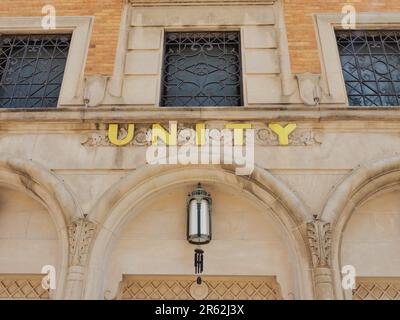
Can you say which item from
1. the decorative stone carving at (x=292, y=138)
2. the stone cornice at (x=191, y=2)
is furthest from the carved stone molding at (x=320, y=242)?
the stone cornice at (x=191, y=2)

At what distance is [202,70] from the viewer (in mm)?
7707

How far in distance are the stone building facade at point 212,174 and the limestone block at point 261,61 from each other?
0.08 feet

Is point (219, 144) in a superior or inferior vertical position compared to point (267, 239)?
superior

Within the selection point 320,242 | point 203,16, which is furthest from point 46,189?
point 203,16

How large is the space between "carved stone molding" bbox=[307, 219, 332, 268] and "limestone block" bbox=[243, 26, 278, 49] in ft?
11.5

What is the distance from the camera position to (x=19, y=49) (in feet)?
26.4

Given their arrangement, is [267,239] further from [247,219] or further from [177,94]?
[177,94]

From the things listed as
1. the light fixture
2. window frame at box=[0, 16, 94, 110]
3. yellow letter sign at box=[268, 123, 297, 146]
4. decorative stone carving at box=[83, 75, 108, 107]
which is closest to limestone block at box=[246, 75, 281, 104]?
yellow letter sign at box=[268, 123, 297, 146]

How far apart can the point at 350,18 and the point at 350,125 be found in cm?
260

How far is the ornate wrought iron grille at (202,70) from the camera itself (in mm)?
7377

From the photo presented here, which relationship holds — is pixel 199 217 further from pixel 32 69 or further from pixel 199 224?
pixel 32 69

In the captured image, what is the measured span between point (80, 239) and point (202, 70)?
12.4 ft
